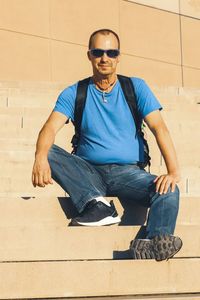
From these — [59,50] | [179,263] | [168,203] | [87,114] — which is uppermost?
[59,50]

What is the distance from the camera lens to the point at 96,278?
4.48 metres

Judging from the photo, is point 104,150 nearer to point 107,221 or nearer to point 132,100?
point 132,100

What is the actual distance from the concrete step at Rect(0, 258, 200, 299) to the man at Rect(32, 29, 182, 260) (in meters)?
0.49

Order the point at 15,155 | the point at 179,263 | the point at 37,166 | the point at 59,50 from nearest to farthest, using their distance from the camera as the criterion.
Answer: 1. the point at 179,263
2. the point at 37,166
3. the point at 15,155
4. the point at 59,50

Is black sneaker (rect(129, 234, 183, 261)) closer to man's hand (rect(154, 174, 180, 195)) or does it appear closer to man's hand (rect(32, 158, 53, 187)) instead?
man's hand (rect(154, 174, 180, 195))

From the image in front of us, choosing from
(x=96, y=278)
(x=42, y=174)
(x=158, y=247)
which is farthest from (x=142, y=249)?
(x=42, y=174)

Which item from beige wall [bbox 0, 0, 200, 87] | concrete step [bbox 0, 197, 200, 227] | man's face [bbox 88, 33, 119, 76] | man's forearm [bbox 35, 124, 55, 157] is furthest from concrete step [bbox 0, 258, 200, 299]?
beige wall [bbox 0, 0, 200, 87]

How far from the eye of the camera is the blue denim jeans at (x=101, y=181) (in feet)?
16.6

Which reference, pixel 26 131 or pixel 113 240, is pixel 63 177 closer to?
pixel 113 240

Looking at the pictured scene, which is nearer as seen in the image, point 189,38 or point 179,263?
point 179,263

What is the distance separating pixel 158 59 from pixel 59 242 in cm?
1019

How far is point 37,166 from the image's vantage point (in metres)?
4.98

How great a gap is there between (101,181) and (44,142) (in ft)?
1.48

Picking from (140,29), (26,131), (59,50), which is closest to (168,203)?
(26,131)
